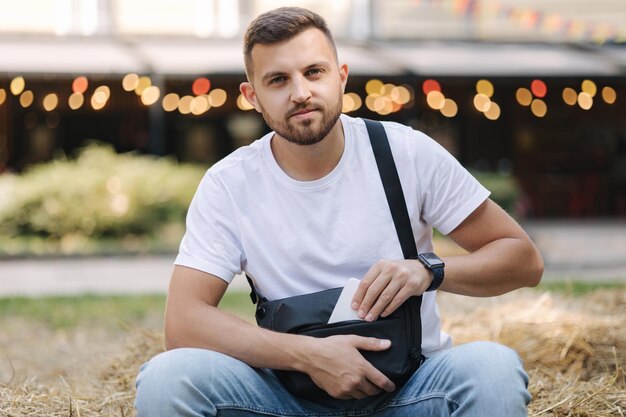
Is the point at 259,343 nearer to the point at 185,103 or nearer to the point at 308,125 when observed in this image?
the point at 308,125

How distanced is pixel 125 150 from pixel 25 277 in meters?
10.5

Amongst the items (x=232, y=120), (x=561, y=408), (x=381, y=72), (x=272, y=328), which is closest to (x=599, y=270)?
(x=381, y=72)

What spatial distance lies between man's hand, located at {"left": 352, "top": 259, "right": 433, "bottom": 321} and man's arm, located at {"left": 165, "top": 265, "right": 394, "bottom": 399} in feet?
0.29

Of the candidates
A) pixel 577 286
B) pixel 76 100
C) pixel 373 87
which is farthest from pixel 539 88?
pixel 577 286

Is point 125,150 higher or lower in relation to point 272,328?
lower

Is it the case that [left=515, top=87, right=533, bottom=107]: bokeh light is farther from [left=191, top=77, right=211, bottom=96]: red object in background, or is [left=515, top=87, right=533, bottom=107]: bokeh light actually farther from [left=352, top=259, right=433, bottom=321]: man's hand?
[left=352, top=259, right=433, bottom=321]: man's hand

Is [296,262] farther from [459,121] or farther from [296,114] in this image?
[459,121]

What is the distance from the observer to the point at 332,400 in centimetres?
264

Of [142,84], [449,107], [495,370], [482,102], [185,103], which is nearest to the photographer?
[495,370]

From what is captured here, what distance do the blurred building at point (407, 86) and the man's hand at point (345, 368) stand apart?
42.9ft

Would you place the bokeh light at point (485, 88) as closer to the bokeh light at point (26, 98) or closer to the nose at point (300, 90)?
the bokeh light at point (26, 98)

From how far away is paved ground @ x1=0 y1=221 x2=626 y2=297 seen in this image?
9.74 metres

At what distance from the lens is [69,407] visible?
9.78ft

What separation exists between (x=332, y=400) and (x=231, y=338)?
0.34 m
